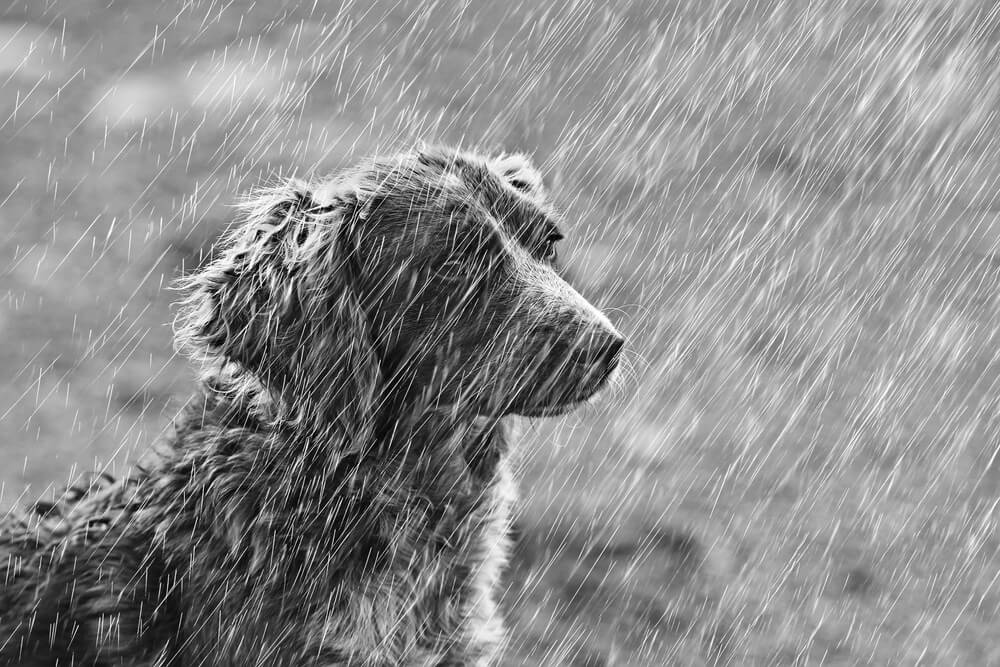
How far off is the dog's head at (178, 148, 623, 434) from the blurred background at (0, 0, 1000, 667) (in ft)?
2.33

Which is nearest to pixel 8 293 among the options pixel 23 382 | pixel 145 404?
pixel 23 382

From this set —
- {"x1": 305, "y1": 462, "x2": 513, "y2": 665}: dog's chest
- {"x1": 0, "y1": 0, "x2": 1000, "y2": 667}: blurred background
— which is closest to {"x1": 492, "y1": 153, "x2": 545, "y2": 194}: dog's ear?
{"x1": 0, "y1": 0, "x2": 1000, "y2": 667}: blurred background

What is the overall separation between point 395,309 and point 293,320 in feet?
1.07

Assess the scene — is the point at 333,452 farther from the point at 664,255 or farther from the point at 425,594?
the point at 664,255

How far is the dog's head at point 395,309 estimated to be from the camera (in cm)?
316

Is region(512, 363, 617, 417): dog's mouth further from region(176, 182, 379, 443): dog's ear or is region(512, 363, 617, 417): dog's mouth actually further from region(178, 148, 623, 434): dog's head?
region(176, 182, 379, 443): dog's ear

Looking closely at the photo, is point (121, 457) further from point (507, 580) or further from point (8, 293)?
point (507, 580)

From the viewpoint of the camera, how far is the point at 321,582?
3.01 meters

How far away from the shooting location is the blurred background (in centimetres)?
422

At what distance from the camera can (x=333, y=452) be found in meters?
3.10

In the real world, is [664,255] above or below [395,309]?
below

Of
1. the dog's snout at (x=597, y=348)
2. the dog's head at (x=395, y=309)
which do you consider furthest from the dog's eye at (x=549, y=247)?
the dog's snout at (x=597, y=348)

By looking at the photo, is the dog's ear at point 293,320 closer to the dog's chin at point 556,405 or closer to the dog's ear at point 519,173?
the dog's chin at point 556,405

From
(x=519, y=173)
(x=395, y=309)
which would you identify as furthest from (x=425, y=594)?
(x=519, y=173)
